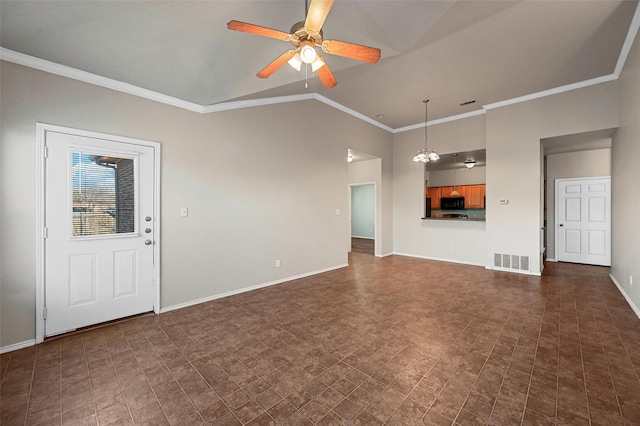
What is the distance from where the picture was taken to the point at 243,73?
3.28m

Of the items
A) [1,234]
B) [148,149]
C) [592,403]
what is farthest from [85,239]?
[592,403]

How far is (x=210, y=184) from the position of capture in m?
3.83

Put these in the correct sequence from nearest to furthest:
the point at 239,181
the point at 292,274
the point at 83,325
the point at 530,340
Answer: the point at 530,340 < the point at 83,325 < the point at 239,181 < the point at 292,274

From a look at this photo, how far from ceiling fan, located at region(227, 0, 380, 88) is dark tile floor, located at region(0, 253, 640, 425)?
2.59 meters

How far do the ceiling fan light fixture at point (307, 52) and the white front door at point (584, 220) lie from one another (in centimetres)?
705

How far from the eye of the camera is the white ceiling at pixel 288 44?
228cm

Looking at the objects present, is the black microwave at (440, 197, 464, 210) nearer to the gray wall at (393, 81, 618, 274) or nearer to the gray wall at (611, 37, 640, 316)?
the gray wall at (393, 81, 618, 274)

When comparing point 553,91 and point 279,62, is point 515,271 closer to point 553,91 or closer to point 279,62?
point 553,91

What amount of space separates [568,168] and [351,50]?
22.1ft

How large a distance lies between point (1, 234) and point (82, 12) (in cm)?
213

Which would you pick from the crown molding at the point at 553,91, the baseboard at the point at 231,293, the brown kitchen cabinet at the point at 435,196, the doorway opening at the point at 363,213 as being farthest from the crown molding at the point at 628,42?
the doorway opening at the point at 363,213

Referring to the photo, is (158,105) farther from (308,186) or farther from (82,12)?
(308,186)

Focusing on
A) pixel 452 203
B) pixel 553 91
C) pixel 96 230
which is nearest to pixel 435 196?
pixel 452 203

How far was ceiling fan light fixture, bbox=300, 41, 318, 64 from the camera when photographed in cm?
212
